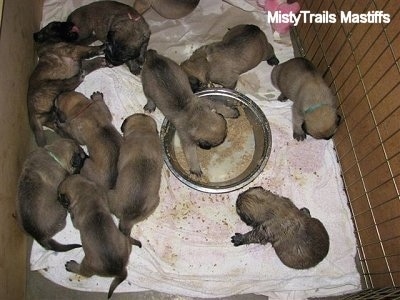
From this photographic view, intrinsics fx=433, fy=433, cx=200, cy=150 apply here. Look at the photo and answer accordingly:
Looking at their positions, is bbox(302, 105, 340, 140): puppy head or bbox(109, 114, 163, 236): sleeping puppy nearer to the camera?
bbox(109, 114, 163, 236): sleeping puppy

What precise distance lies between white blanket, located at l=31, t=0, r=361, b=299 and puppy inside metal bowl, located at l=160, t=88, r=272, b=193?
149 millimetres

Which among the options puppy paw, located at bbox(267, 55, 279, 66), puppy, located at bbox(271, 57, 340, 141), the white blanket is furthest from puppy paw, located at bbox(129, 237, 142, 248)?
puppy paw, located at bbox(267, 55, 279, 66)

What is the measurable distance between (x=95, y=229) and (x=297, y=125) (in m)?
1.90

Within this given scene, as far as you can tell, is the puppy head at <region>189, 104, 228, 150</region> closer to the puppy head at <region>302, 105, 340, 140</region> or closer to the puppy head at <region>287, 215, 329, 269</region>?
the puppy head at <region>302, 105, 340, 140</region>

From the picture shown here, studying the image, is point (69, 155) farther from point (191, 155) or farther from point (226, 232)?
point (226, 232)

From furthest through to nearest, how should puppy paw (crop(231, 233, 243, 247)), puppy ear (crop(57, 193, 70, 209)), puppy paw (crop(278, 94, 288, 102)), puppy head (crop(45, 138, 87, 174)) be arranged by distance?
puppy paw (crop(278, 94, 288, 102)) < puppy paw (crop(231, 233, 243, 247)) < puppy head (crop(45, 138, 87, 174)) < puppy ear (crop(57, 193, 70, 209))

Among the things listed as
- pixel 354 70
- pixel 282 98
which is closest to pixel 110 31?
pixel 282 98

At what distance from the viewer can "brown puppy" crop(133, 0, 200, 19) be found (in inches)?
154

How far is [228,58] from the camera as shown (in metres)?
3.55

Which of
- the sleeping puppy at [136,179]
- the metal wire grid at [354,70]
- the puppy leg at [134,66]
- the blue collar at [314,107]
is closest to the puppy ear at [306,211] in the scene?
the metal wire grid at [354,70]

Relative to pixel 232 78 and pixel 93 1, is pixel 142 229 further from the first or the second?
pixel 93 1

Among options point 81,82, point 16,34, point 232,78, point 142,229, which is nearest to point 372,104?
point 232,78

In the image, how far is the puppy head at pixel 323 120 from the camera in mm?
3205

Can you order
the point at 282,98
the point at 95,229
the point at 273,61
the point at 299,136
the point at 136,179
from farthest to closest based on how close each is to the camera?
the point at 273,61
the point at 282,98
the point at 299,136
the point at 136,179
the point at 95,229
